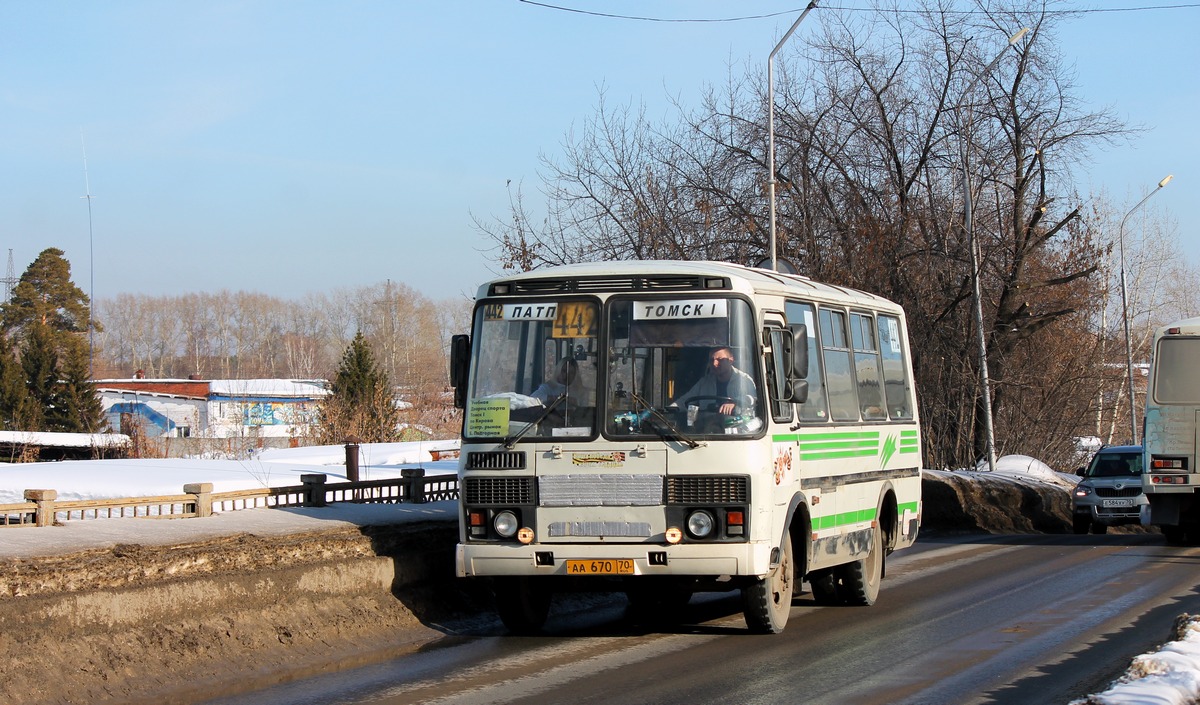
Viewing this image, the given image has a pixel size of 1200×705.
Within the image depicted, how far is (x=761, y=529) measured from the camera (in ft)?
34.6

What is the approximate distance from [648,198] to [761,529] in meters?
24.9

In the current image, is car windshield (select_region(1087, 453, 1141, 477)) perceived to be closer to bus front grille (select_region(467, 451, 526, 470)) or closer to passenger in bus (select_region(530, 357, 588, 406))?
passenger in bus (select_region(530, 357, 588, 406))

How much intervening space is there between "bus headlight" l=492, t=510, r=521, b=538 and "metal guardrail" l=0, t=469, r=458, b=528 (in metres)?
4.46

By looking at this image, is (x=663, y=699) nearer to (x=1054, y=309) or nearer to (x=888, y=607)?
(x=888, y=607)

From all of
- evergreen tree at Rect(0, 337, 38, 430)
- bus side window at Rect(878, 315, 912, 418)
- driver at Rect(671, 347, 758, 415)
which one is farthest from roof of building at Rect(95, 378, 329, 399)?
driver at Rect(671, 347, 758, 415)

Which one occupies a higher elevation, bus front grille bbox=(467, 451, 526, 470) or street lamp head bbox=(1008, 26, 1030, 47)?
street lamp head bbox=(1008, 26, 1030, 47)

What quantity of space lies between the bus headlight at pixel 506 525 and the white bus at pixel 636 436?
14 mm

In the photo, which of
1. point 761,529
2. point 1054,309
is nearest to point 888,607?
point 761,529

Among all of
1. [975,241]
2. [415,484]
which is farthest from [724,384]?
[975,241]

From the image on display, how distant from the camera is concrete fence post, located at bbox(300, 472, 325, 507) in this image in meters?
16.0

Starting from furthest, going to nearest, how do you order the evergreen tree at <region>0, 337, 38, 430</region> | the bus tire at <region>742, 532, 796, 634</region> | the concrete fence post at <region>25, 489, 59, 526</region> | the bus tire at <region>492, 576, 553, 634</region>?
the evergreen tree at <region>0, 337, 38, 430</region> → the concrete fence post at <region>25, 489, 59, 526</region> → the bus tire at <region>492, 576, 553, 634</region> → the bus tire at <region>742, 532, 796, 634</region>

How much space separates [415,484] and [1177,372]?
12.1 metres

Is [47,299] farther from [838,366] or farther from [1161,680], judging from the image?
[1161,680]

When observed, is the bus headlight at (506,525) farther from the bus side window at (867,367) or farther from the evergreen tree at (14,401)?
the evergreen tree at (14,401)
